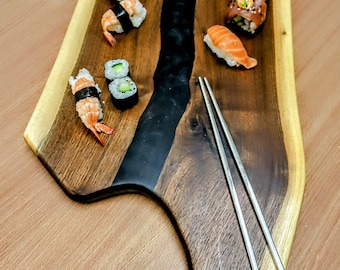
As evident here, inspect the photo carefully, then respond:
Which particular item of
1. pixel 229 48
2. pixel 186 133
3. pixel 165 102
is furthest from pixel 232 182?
pixel 229 48

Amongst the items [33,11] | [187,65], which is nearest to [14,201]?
[187,65]

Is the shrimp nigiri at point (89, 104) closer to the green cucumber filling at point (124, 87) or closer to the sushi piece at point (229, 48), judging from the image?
the green cucumber filling at point (124, 87)

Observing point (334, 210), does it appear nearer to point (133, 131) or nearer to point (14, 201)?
point (133, 131)

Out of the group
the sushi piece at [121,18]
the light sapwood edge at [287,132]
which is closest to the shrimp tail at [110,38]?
the sushi piece at [121,18]

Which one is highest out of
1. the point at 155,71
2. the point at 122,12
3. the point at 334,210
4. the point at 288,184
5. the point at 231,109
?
the point at 122,12

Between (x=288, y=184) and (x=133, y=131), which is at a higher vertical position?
(x=133, y=131)

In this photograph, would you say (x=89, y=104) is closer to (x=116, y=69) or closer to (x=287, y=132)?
(x=116, y=69)

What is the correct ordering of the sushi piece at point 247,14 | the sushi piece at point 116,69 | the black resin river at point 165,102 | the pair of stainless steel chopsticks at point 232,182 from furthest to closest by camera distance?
the sushi piece at point 247,14 < the sushi piece at point 116,69 < the black resin river at point 165,102 < the pair of stainless steel chopsticks at point 232,182
